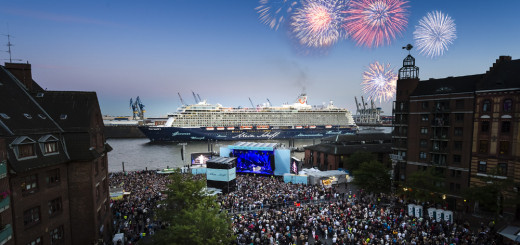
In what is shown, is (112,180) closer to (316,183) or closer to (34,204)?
(34,204)

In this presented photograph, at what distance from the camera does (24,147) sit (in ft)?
49.1

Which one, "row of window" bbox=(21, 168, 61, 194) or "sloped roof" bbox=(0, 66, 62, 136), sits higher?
"sloped roof" bbox=(0, 66, 62, 136)

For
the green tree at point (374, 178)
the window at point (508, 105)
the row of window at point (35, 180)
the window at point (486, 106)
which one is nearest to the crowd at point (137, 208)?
the row of window at point (35, 180)

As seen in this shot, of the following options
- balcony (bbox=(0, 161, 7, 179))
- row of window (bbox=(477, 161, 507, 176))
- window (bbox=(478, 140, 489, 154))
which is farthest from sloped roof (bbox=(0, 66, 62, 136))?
window (bbox=(478, 140, 489, 154))

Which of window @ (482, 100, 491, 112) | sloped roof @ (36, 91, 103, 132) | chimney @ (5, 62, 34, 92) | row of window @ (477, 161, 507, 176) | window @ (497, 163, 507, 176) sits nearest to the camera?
sloped roof @ (36, 91, 103, 132)

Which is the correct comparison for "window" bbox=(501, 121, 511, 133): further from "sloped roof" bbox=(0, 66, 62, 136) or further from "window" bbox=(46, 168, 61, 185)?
"sloped roof" bbox=(0, 66, 62, 136)

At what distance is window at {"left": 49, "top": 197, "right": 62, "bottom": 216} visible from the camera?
16.6m

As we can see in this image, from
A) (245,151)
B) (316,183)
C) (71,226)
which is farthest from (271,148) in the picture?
(71,226)

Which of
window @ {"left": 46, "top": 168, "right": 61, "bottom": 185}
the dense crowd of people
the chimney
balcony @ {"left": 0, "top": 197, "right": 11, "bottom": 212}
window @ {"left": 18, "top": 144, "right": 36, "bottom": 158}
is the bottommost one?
the dense crowd of people

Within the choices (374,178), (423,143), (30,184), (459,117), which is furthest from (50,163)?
(459,117)

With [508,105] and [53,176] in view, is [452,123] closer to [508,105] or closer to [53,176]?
[508,105]

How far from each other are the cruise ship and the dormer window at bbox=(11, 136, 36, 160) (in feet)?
288

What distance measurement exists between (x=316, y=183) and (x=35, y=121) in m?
31.6

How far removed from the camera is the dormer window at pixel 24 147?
14422mm
